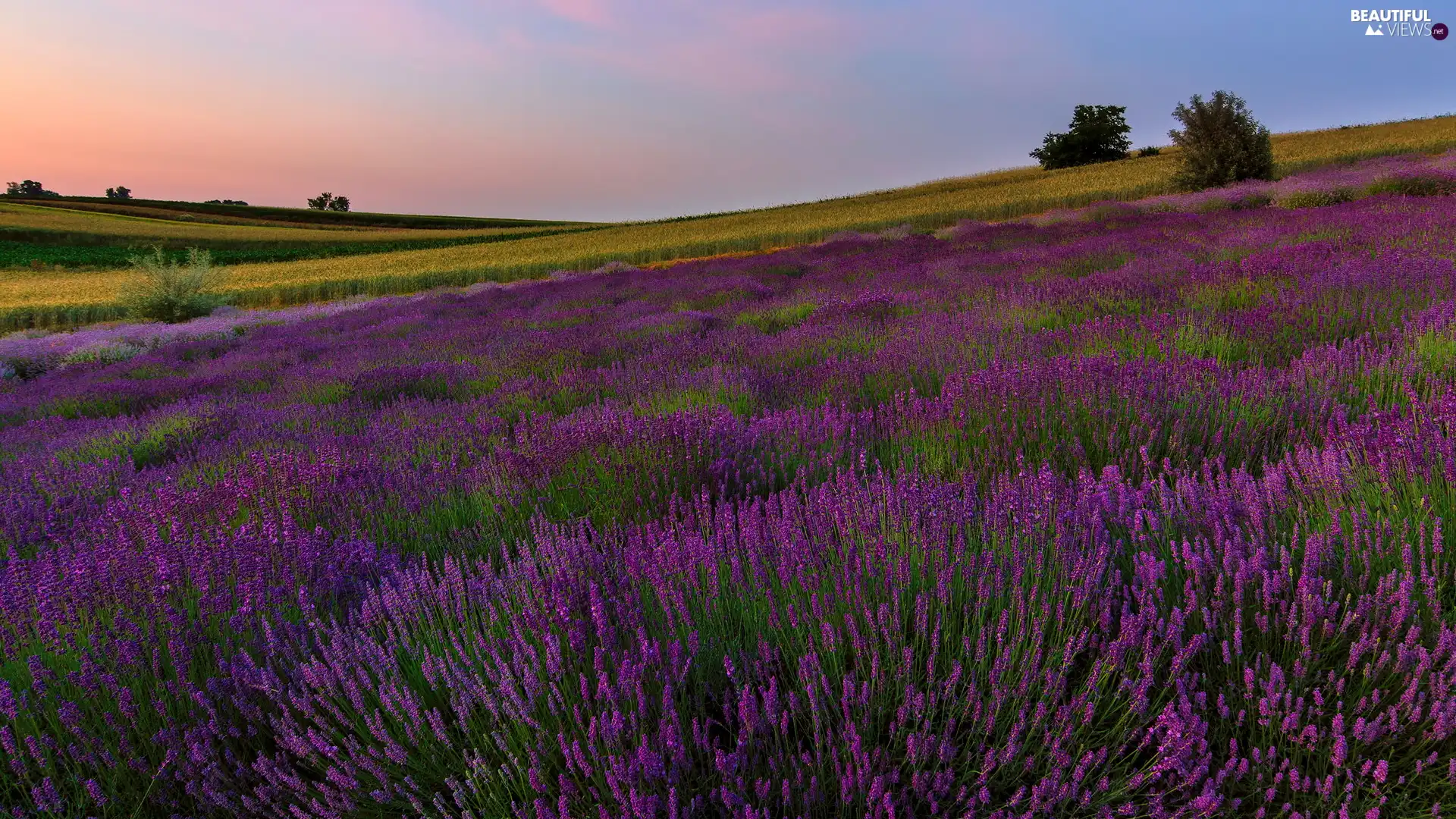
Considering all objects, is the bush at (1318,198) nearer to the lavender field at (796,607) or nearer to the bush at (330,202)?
the lavender field at (796,607)

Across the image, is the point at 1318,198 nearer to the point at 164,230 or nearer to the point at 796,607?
the point at 796,607

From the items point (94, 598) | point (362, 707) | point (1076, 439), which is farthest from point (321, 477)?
point (1076, 439)

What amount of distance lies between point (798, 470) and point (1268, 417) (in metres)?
1.79

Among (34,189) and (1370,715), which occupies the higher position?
(34,189)

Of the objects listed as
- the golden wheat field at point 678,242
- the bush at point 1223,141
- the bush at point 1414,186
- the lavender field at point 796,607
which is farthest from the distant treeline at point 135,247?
the lavender field at point 796,607

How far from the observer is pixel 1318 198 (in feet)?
41.0

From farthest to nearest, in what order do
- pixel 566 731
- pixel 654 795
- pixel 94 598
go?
1. pixel 94 598
2. pixel 566 731
3. pixel 654 795

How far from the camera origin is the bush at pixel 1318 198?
12438 millimetres

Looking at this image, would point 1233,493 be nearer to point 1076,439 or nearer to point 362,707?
point 1076,439

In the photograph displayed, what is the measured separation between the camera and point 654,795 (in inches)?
41.2

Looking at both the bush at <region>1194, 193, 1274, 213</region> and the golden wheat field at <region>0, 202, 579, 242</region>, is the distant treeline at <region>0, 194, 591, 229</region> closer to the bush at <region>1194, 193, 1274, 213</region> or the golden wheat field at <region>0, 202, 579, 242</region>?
the golden wheat field at <region>0, 202, 579, 242</region>

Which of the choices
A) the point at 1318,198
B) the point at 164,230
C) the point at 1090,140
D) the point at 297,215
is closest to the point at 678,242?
the point at 1318,198

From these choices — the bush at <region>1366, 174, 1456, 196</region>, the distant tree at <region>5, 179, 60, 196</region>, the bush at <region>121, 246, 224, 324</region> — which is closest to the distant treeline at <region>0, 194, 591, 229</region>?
the distant tree at <region>5, 179, 60, 196</region>

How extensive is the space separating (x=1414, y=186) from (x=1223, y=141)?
26.9 feet
